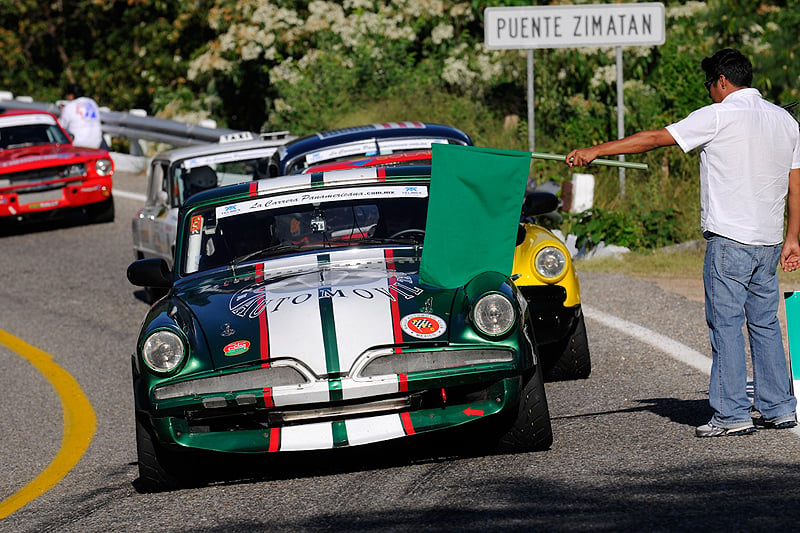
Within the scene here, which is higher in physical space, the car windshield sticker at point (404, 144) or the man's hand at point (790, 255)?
the car windshield sticker at point (404, 144)

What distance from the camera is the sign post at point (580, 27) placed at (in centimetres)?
1575

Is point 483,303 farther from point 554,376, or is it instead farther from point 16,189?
point 16,189

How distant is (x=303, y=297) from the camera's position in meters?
6.74

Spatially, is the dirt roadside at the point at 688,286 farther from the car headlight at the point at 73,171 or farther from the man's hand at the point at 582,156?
the car headlight at the point at 73,171

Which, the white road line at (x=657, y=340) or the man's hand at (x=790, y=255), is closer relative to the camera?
the man's hand at (x=790, y=255)

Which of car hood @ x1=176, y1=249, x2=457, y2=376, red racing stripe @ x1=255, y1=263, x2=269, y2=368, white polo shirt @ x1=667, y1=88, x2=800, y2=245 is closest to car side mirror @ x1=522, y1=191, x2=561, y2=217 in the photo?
car hood @ x1=176, y1=249, x2=457, y2=376

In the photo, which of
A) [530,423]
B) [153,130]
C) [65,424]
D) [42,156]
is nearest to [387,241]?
[530,423]

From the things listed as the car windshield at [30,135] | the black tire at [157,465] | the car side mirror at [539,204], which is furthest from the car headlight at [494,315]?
the car windshield at [30,135]

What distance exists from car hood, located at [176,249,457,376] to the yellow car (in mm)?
1299

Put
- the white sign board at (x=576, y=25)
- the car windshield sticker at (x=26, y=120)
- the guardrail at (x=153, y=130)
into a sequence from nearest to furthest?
the white sign board at (x=576, y=25)
the car windshield sticker at (x=26, y=120)
the guardrail at (x=153, y=130)

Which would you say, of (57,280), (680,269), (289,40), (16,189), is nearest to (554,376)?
(680,269)

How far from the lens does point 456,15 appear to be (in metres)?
22.1

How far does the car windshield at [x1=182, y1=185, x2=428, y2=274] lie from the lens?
26.0 ft

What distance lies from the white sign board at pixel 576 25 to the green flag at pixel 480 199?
891 cm
